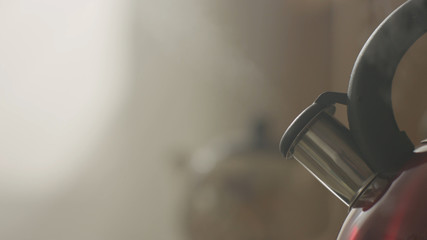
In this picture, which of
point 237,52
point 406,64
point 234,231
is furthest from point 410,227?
point 237,52

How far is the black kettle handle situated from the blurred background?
2.70 ft

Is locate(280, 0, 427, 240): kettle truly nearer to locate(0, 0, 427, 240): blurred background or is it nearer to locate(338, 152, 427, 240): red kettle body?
locate(338, 152, 427, 240): red kettle body

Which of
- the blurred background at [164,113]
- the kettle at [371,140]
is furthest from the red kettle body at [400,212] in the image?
the blurred background at [164,113]

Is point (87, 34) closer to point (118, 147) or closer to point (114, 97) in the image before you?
point (114, 97)

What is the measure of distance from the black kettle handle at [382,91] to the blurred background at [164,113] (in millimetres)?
824

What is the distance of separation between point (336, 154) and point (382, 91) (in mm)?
56

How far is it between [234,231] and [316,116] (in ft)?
3.02

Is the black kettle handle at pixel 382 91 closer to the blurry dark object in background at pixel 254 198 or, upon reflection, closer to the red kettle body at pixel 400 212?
the red kettle body at pixel 400 212

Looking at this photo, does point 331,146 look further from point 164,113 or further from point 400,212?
point 164,113

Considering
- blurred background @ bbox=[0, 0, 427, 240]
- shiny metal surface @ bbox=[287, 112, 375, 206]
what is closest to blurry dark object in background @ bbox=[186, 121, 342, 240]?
blurred background @ bbox=[0, 0, 427, 240]

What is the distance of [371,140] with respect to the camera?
0.33m

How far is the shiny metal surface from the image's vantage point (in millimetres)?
349

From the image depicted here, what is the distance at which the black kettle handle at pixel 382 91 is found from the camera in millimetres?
→ 336

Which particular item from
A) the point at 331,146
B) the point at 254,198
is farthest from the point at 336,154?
the point at 254,198
